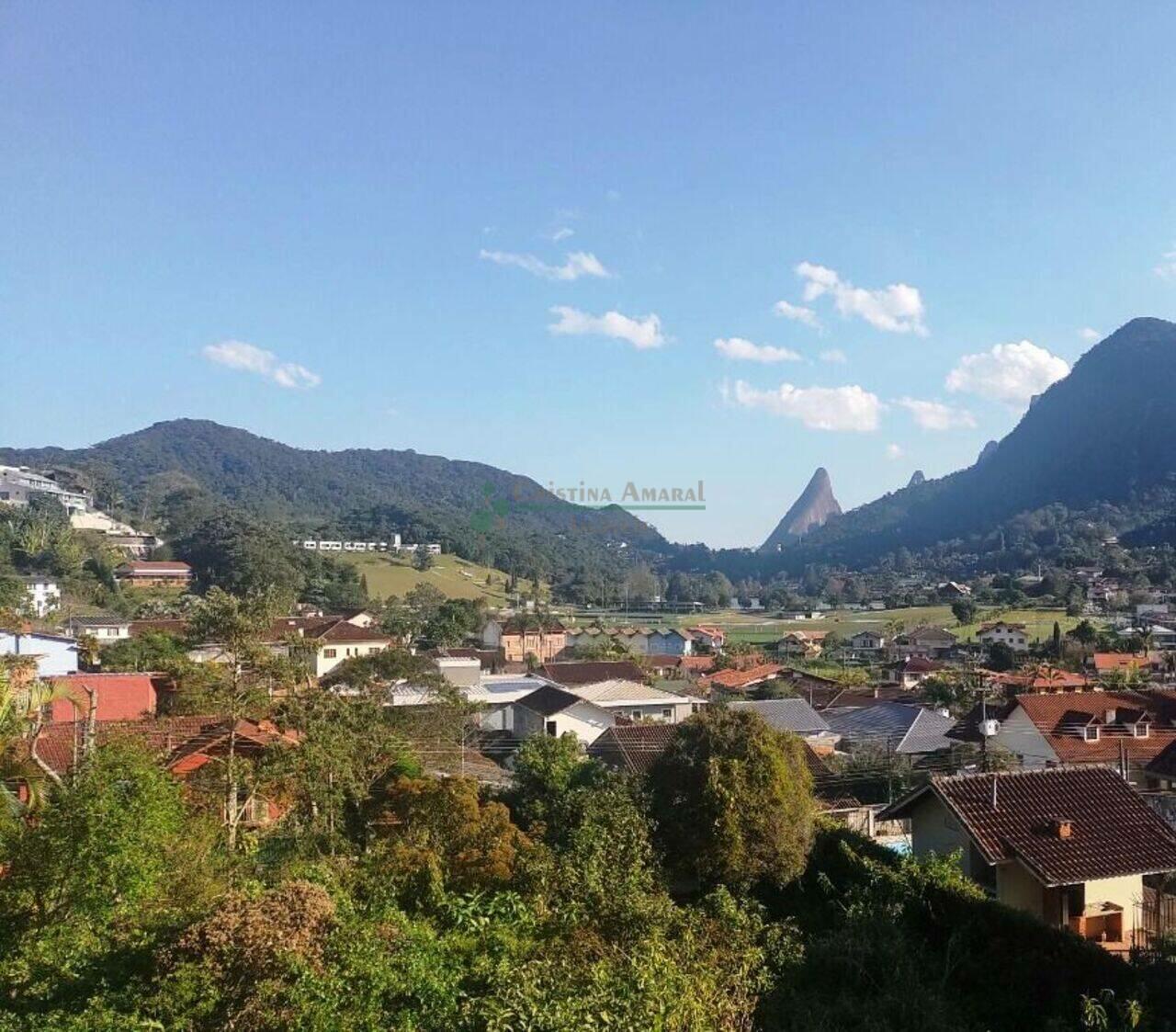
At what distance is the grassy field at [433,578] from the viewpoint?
72.8 meters

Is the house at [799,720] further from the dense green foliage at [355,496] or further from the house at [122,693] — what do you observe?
the dense green foliage at [355,496]

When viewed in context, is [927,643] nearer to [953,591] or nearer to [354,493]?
[953,591]

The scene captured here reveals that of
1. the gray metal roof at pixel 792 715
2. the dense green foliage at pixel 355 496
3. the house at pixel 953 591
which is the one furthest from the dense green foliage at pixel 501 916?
the house at pixel 953 591

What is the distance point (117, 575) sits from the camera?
59.5 metres

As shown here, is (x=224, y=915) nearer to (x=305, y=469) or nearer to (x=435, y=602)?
(x=435, y=602)

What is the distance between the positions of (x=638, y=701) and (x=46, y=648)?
16.3 m

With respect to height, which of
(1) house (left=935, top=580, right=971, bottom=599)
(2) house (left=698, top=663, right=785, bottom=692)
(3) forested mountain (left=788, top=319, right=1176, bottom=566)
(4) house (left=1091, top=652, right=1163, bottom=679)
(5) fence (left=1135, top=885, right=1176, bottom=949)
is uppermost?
(3) forested mountain (left=788, top=319, right=1176, bottom=566)

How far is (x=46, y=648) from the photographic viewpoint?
83.9 ft

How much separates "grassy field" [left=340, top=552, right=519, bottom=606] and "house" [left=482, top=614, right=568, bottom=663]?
15698mm

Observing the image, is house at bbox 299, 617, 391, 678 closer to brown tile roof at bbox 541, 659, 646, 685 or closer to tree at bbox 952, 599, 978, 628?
brown tile roof at bbox 541, 659, 646, 685

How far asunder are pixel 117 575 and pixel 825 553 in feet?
358

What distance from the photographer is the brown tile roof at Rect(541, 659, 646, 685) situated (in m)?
33.3

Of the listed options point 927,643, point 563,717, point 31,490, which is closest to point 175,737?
point 563,717

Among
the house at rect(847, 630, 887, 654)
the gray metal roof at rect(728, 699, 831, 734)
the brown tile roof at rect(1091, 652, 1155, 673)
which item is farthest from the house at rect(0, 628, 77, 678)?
the house at rect(847, 630, 887, 654)
